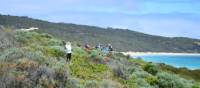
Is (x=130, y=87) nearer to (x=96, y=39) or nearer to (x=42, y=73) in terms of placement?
(x=42, y=73)

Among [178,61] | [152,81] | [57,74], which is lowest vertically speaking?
[178,61]

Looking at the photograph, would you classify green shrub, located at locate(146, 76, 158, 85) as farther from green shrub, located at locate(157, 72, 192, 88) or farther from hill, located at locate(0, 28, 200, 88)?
green shrub, located at locate(157, 72, 192, 88)

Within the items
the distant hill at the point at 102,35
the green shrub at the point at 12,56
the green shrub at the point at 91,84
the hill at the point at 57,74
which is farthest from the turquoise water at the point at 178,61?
the green shrub at the point at 91,84

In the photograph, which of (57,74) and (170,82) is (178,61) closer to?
(170,82)

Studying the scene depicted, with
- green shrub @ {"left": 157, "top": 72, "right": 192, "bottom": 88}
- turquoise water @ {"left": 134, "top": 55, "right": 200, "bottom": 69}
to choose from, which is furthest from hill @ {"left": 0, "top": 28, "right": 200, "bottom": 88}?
turquoise water @ {"left": 134, "top": 55, "right": 200, "bottom": 69}

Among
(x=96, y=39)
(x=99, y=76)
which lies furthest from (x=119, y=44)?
(x=99, y=76)

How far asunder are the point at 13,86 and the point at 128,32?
185105 millimetres

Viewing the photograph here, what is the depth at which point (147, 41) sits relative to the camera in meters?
198

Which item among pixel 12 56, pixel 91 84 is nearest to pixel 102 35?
pixel 12 56

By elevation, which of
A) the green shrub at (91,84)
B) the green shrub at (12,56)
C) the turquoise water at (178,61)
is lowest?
the turquoise water at (178,61)

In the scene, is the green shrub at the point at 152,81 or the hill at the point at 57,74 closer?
the hill at the point at 57,74

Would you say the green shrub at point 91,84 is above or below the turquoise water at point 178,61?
above

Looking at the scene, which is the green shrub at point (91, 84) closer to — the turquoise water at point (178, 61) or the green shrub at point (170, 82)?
the green shrub at point (170, 82)

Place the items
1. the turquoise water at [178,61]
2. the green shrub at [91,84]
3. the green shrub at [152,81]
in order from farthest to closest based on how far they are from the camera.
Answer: the turquoise water at [178,61]
the green shrub at [152,81]
the green shrub at [91,84]
